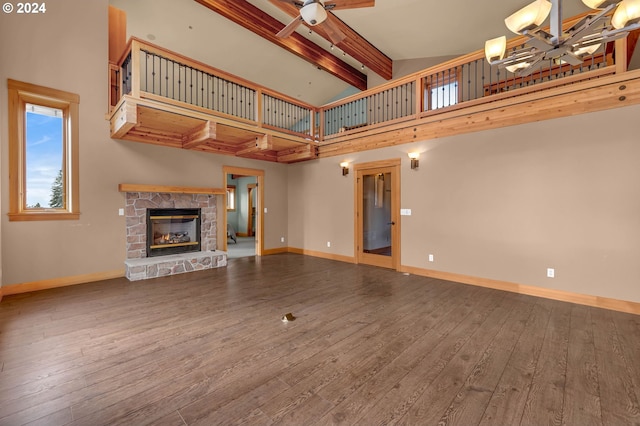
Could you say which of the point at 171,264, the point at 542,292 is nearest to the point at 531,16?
the point at 542,292

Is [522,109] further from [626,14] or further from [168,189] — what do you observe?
[168,189]

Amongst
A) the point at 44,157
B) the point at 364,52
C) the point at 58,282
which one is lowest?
the point at 58,282

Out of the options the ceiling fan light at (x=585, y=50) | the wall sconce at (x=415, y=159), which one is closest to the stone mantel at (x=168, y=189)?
the wall sconce at (x=415, y=159)

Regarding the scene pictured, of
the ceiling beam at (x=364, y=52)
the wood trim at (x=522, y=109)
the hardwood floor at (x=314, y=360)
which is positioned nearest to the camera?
the hardwood floor at (x=314, y=360)

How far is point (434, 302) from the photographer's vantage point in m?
3.82

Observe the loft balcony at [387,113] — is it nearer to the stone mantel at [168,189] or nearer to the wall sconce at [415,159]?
the wall sconce at [415,159]

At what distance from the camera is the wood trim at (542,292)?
3557mm

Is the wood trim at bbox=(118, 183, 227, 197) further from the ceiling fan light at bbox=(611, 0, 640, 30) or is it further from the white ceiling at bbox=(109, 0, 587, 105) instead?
the ceiling fan light at bbox=(611, 0, 640, 30)

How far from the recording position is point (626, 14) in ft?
7.50

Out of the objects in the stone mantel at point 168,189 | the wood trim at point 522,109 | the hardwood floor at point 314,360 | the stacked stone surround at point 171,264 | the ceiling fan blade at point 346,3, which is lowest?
the hardwood floor at point 314,360

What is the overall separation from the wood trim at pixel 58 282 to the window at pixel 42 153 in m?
1.00

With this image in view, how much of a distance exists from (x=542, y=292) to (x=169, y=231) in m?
6.83

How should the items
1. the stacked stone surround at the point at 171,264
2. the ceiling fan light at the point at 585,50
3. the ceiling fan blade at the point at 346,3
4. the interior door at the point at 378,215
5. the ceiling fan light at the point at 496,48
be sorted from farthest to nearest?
the interior door at the point at 378,215 < the stacked stone surround at the point at 171,264 < the ceiling fan blade at the point at 346,3 < the ceiling fan light at the point at 496,48 < the ceiling fan light at the point at 585,50

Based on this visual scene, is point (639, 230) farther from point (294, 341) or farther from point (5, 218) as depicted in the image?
point (5, 218)
